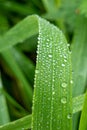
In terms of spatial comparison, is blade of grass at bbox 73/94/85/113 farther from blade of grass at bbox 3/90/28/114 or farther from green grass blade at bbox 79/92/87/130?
blade of grass at bbox 3/90/28/114

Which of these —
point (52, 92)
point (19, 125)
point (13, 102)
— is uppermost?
point (52, 92)

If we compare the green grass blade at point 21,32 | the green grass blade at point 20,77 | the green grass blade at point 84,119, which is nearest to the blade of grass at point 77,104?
the green grass blade at point 84,119

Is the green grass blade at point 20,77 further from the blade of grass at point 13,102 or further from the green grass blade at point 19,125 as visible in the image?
the green grass blade at point 19,125

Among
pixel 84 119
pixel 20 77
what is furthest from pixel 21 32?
pixel 84 119

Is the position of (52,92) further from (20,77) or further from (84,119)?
(20,77)

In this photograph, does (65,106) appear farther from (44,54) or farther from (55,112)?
(44,54)

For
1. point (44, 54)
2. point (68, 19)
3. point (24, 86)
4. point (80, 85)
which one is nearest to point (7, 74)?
point (24, 86)

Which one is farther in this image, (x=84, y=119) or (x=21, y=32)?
(x=21, y=32)
